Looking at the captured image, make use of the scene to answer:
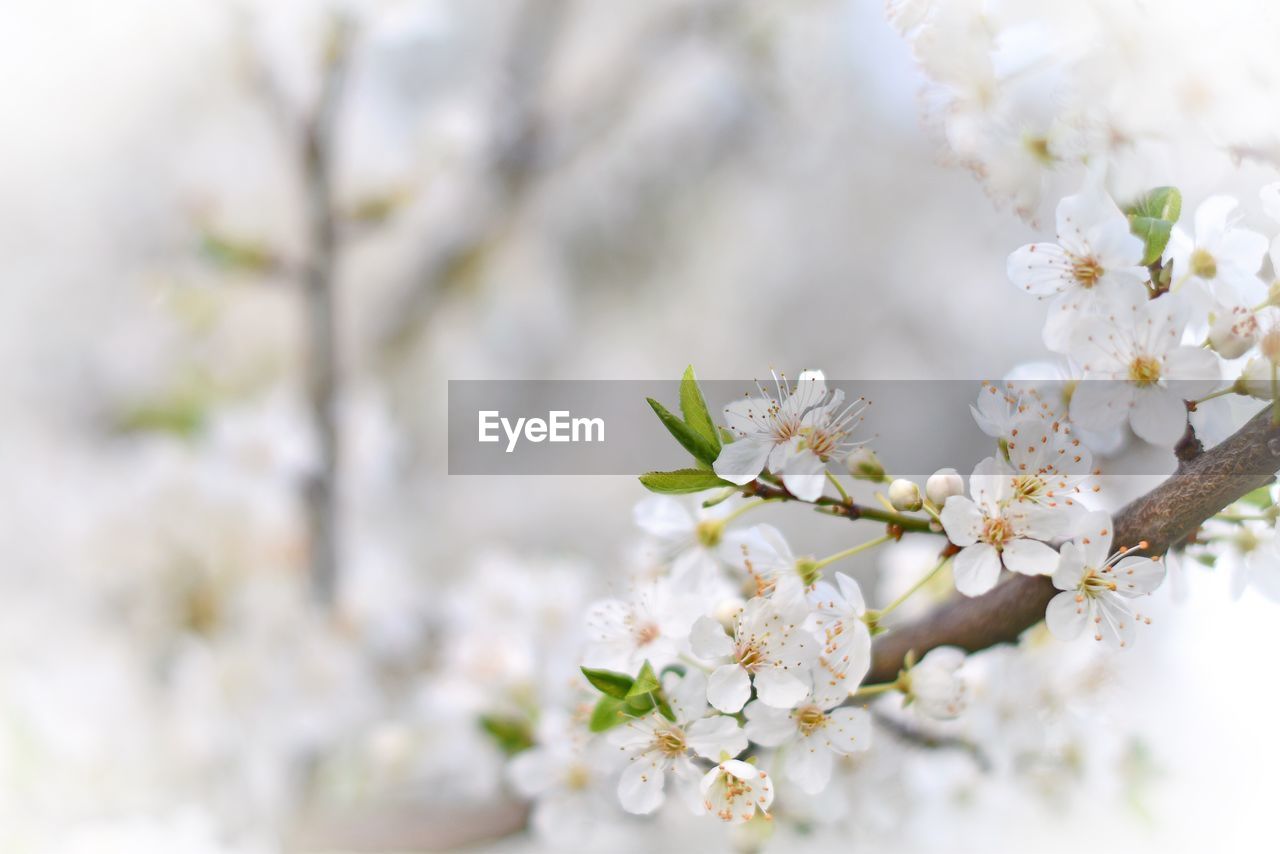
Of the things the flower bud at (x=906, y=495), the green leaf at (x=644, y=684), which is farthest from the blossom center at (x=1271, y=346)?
the green leaf at (x=644, y=684)

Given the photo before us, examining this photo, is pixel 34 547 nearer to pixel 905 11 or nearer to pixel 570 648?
pixel 570 648

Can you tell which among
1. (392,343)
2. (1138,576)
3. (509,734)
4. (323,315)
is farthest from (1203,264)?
(392,343)

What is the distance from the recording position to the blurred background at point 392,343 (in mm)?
650

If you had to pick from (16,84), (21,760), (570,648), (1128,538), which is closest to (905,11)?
(1128,538)

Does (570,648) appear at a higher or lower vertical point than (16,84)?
lower

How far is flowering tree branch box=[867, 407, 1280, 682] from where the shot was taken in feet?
0.84

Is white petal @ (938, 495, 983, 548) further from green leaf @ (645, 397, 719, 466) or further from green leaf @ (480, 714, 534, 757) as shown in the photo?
green leaf @ (480, 714, 534, 757)

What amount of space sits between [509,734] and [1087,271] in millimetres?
349

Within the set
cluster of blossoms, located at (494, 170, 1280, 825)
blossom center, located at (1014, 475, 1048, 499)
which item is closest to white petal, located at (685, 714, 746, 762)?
cluster of blossoms, located at (494, 170, 1280, 825)

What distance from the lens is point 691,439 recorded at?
0.27 metres

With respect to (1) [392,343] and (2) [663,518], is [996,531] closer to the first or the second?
(2) [663,518]

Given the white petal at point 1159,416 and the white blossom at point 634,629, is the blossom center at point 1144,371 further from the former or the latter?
the white blossom at point 634,629

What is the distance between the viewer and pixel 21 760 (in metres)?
0.73

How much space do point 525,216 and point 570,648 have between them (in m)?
0.94
